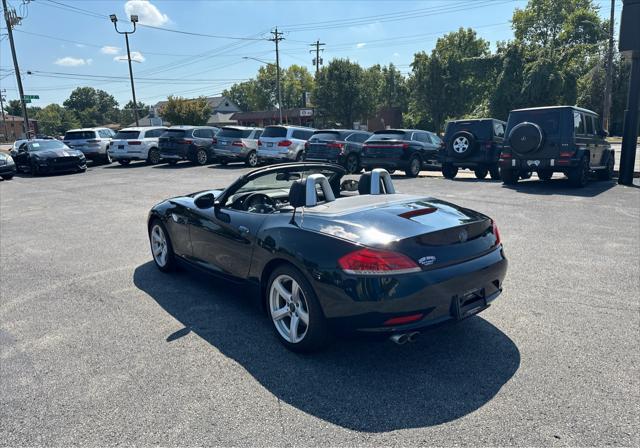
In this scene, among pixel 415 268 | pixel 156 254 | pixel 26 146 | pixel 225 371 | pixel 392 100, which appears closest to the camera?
pixel 415 268

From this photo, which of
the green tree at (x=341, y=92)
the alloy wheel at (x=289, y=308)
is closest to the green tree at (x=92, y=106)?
the green tree at (x=341, y=92)

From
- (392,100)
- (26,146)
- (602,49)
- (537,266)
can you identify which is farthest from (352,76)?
(537,266)

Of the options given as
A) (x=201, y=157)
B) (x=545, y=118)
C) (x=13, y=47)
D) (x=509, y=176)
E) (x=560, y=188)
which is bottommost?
(x=560, y=188)

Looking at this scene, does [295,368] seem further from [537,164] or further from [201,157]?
[201,157]

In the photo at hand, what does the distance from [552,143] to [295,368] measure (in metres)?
10.7

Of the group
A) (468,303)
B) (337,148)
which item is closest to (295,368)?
(468,303)

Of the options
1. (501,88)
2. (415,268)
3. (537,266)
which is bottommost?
(537,266)

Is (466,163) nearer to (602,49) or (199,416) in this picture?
(199,416)

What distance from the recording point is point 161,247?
18.5 ft

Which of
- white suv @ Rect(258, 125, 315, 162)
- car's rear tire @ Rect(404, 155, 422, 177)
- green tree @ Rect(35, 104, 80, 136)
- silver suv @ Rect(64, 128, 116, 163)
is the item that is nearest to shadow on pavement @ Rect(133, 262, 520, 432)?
car's rear tire @ Rect(404, 155, 422, 177)

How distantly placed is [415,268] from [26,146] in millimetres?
21797

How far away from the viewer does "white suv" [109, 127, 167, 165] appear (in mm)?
21969

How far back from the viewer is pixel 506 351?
351cm

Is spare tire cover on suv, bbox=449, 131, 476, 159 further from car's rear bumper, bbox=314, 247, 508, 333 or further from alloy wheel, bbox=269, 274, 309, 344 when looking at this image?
alloy wheel, bbox=269, 274, 309, 344
